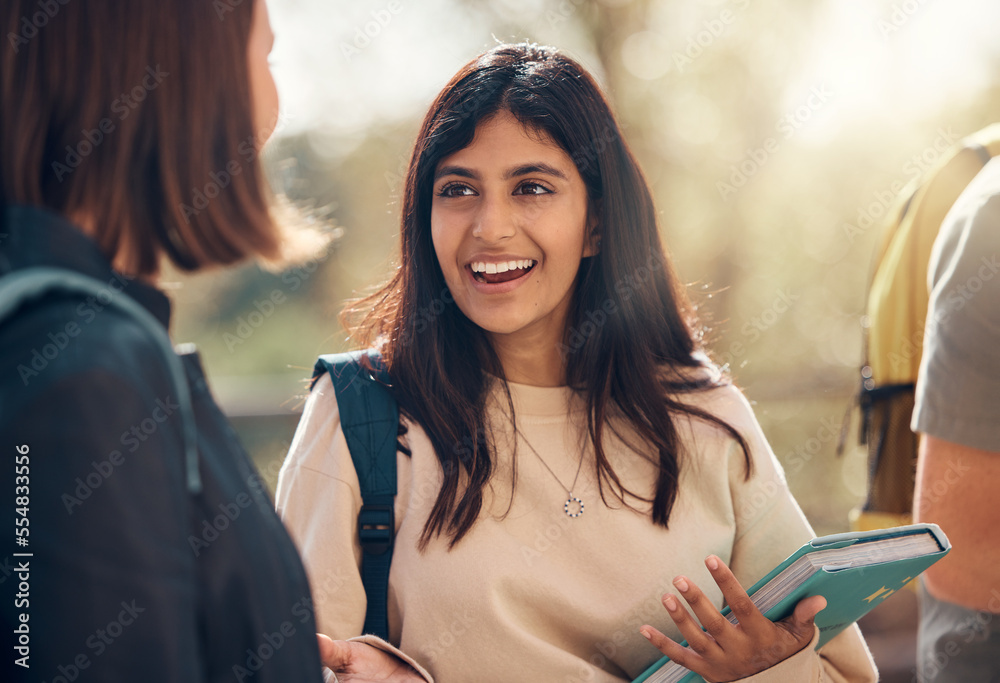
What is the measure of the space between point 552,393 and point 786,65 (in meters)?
6.38

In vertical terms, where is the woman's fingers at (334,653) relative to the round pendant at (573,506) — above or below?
below

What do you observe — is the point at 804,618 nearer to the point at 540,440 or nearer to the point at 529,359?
the point at 540,440

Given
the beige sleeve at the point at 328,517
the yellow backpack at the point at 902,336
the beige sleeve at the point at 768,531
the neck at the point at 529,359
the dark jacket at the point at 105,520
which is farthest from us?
the yellow backpack at the point at 902,336

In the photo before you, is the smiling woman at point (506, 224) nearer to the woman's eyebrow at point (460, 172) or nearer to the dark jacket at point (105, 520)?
the woman's eyebrow at point (460, 172)

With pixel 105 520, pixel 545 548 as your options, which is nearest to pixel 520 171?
pixel 545 548

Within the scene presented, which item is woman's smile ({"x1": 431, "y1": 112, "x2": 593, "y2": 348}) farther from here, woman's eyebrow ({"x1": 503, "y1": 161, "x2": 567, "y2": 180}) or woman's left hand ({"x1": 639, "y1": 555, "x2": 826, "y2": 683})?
woman's left hand ({"x1": 639, "y1": 555, "x2": 826, "y2": 683})

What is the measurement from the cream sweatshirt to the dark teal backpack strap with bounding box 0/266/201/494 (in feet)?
2.92

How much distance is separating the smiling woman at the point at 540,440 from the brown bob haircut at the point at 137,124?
0.89 metres

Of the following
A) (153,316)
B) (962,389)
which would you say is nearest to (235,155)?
(153,316)

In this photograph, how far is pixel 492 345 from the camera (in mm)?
2027

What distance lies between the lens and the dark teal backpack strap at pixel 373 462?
1723 millimetres

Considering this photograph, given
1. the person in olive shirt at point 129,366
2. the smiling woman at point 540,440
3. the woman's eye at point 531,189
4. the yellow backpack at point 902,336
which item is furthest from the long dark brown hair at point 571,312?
the person in olive shirt at point 129,366

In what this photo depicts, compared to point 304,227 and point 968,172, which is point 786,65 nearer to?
point 968,172

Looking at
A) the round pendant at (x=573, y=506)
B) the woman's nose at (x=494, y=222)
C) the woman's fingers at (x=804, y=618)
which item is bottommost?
the woman's fingers at (x=804, y=618)
